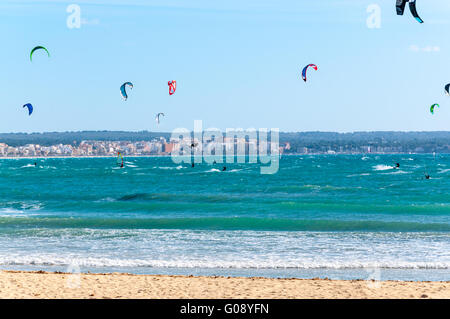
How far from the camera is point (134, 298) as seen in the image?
8.00m

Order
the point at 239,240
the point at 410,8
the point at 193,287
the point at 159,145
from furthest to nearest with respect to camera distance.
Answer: the point at 159,145 < the point at 239,240 < the point at 410,8 < the point at 193,287

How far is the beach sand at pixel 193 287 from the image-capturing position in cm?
816

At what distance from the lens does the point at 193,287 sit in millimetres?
8695

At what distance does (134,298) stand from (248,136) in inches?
4839

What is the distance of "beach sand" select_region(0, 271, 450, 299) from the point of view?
816 centimetres

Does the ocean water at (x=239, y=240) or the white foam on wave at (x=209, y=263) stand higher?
the white foam on wave at (x=209, y=263)

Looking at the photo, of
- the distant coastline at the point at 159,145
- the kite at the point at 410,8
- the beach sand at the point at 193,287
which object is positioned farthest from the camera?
the distant coastline at the point at 159,145

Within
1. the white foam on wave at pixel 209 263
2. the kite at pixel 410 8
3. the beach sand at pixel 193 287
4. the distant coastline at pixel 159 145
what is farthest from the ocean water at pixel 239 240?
the distant coastline at pixel 159 145

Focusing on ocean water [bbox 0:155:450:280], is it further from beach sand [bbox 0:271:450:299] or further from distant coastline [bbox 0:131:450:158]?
distant coastline [bbox 0:131:450:158]

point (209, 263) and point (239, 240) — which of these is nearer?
point (209, 263)

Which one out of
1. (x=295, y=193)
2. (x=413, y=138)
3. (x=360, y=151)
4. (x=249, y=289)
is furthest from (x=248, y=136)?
(x=249, y=289)

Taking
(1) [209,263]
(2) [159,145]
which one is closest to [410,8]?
(1) [209,263]

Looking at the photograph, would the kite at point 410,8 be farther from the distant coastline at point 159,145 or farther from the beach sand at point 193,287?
the distant coastline at point 159,145

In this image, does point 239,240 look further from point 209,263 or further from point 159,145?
point 159,145
